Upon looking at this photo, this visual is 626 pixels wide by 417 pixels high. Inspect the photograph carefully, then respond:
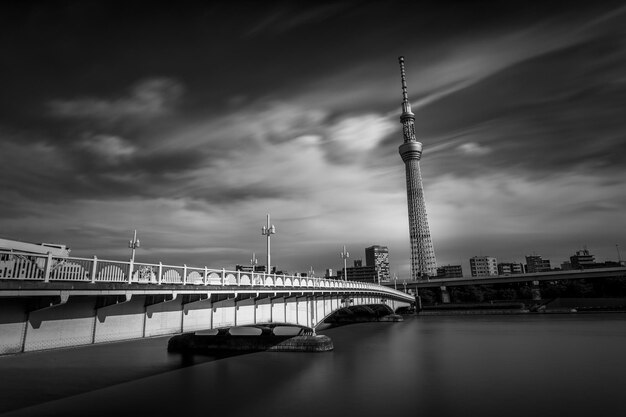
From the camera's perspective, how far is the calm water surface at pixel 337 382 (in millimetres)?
24906

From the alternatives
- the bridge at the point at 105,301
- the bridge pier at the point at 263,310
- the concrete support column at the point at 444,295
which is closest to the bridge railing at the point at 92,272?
the bridge at the point at 105,301

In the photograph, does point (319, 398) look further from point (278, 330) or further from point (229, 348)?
point (278, 330)

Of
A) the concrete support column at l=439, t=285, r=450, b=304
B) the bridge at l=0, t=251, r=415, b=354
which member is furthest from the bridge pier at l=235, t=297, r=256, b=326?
the concrete support column at l=439, t=285, r=450, b=304

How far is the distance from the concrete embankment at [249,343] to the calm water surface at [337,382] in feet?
4.86

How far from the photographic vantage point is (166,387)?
31.9m

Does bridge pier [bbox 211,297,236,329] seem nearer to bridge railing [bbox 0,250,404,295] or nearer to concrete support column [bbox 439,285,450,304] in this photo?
Answer: bridge railing [bbox 0,250,404,295]

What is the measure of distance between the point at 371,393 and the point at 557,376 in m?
17.2

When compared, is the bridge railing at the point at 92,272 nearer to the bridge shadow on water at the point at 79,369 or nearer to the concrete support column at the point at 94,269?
the concrete support column at the point at 94,269

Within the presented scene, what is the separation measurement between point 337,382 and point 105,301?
21623mm

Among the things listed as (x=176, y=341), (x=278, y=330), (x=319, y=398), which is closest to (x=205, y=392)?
(x=319, y=398)

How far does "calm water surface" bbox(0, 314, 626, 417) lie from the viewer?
24906 mm

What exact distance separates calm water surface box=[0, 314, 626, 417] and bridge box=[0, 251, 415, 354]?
671 cm

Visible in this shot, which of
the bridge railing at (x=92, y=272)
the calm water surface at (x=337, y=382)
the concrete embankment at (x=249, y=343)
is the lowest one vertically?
the calm water surface at (x=337, y=382)

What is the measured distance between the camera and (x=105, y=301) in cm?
1755
